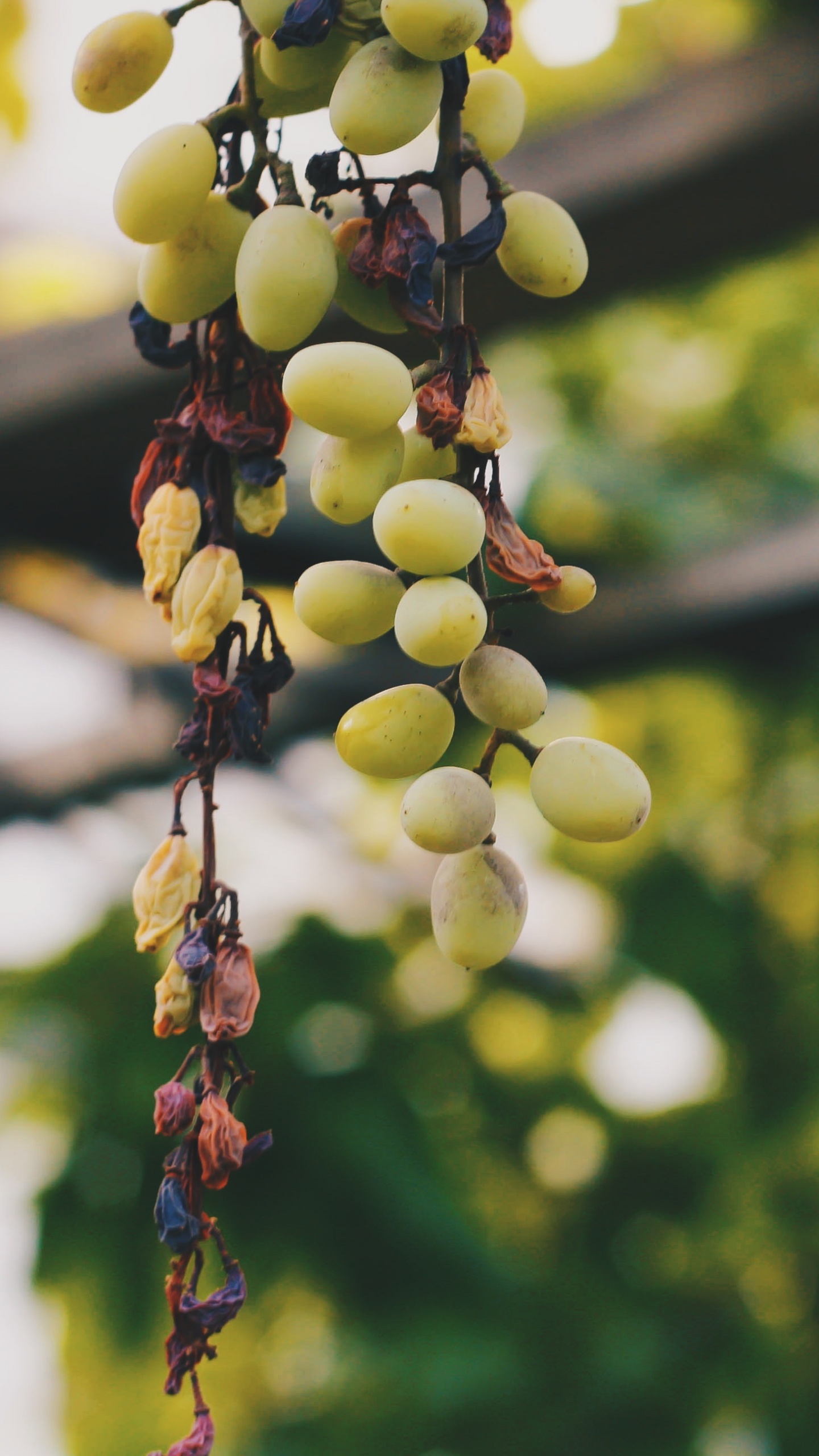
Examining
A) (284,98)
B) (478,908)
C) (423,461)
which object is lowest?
(478,908)

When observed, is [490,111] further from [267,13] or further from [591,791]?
[591,791]

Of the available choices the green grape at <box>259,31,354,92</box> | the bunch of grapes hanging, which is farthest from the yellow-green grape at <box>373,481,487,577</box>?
the green grape at <box>259,31,354,92</box>

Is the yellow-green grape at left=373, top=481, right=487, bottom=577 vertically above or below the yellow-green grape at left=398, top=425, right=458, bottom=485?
below

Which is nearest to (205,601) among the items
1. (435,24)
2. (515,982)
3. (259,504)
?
(259,504)

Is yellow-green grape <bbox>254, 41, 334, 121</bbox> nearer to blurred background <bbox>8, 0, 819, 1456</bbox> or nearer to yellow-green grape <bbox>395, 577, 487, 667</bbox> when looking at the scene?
yellow-green grape <bbox>395, 577, 487, 667</bbox>

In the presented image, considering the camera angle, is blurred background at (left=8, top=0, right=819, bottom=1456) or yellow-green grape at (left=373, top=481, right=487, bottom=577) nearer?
yellow-green grape at (left=373, top=481, right=487, bottom=577)

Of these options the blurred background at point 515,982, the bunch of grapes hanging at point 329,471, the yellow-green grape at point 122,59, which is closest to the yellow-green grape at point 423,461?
the bunch of grapes hanging at point 329,471

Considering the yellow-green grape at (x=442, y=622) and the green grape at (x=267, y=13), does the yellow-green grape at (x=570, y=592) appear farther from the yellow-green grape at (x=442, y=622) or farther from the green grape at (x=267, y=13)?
the green grape at (x=267, y=13)

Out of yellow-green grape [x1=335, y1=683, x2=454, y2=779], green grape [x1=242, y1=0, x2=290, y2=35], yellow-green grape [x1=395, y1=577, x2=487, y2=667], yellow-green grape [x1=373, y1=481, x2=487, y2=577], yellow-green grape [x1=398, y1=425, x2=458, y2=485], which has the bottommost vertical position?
yellow-green grape [x1=335, y1=683, x2=454, y2=779]
